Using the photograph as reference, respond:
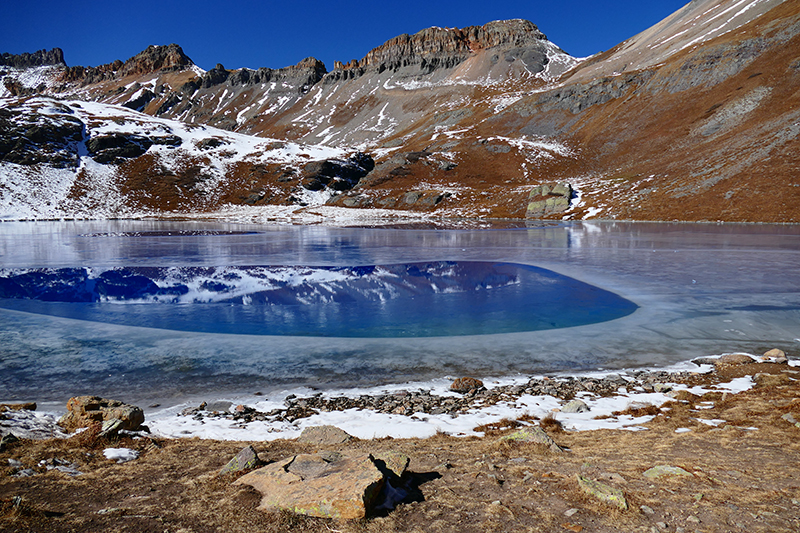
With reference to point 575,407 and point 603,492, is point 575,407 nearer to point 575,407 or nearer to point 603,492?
point 575,407

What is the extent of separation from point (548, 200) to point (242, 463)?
7516cm

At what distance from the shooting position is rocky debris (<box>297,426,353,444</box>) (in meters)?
6.30

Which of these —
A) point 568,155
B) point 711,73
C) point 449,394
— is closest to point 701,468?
point 449,394

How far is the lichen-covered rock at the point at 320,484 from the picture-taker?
13.6 ft

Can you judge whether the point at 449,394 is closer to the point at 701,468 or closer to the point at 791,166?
the point at 701,468

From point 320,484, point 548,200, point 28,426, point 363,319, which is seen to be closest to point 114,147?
point 548,200

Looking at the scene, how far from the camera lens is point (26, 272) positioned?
22.7 m

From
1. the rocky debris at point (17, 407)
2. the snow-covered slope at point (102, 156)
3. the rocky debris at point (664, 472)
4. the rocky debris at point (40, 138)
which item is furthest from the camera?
the rocky debris at point (40, 138)

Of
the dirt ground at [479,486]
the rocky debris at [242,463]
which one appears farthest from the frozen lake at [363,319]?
the rocky debris at [242,463]

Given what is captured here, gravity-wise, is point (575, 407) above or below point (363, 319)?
below

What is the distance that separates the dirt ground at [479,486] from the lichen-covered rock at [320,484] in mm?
110

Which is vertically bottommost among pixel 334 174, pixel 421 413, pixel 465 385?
pixel 421 413

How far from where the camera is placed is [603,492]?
14.5 feet

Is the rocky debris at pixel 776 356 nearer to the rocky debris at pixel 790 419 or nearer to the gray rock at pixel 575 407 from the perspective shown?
the rocky debris at pixel 790 419
